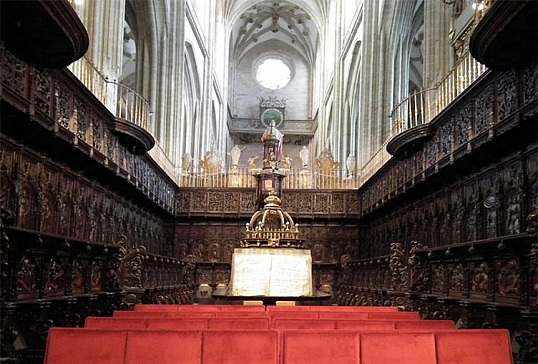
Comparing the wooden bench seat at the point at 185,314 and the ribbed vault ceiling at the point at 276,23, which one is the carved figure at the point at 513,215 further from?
the ribbed vault ceiling at the point at 276,23

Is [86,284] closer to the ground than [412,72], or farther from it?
closer to the ground

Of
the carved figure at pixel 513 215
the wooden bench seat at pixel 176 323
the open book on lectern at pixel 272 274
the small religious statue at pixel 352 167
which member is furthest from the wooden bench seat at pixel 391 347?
the small religious statue at pixel 352 167

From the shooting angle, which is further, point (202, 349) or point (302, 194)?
point (302, 194)

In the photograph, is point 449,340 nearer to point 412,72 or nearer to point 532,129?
point 532,129

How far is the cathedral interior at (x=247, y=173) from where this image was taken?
7270mm

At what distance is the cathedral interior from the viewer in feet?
23.9

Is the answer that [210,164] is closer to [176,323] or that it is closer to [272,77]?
[176,323]

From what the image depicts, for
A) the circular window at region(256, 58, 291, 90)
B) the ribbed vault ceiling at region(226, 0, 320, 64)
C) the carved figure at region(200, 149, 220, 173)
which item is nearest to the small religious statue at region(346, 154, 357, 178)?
the carved figure at region(200, 149, 220, 173)

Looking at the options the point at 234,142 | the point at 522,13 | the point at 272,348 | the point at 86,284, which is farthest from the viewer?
the point at 234,142

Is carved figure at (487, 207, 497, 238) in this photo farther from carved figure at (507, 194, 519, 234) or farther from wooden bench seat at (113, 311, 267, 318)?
wooden bench seat at (113, 311, 267, 318)

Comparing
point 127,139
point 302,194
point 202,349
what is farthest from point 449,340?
point 302,194

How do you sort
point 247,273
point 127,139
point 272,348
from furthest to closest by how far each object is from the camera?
point 127,139
point 247,273
point 272,348

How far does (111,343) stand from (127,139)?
10.6 m

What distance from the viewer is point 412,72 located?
34.0m
